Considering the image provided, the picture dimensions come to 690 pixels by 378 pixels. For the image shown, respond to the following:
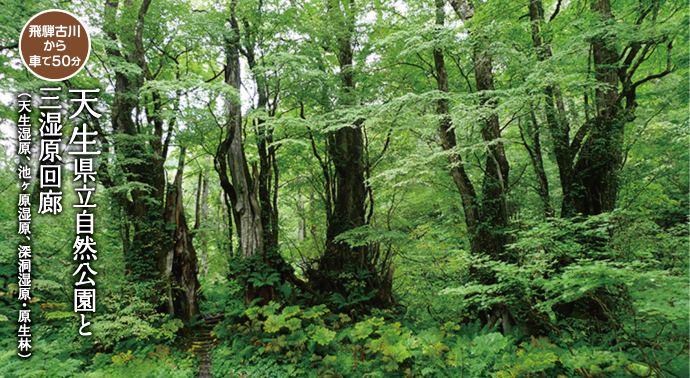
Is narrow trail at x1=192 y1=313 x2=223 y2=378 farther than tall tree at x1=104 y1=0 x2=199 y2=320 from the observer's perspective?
No

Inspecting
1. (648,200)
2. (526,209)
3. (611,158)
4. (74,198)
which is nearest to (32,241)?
(74,198)

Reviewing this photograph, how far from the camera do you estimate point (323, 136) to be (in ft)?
26.2

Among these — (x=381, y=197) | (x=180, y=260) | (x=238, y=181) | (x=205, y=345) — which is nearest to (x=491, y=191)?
(x=381, y=197)

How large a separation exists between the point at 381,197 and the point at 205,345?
5.34m

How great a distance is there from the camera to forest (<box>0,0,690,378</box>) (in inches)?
158

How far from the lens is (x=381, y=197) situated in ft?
28.3

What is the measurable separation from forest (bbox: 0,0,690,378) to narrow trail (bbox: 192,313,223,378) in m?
0.08

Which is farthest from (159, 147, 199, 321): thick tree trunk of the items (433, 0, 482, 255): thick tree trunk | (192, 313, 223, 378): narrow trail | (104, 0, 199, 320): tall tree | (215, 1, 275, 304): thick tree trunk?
(433, 0, 482, 255): thick tree trunk

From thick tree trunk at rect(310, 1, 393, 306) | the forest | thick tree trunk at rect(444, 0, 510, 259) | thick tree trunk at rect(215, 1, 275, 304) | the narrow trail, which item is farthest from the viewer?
thick tree trunk at rect(310, 1, 393, 306)

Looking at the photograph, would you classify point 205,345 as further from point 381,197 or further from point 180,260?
point 381,197

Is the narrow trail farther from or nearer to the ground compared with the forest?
nearer to the ground

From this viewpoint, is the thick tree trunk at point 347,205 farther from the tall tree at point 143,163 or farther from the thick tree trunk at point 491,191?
the tall tree at point 143,163

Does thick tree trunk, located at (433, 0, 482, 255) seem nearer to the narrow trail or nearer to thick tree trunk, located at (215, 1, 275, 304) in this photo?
thick tree trunk, located at (215, 1, 275, 304)

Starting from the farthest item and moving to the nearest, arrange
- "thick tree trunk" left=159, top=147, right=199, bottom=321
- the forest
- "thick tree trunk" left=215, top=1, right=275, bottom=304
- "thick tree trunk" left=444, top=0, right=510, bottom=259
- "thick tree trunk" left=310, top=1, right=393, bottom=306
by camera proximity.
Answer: "thick tree trunk" left=310, top=1, right=393, bottom=306
"thick tree trunk" left=159, top=147, right=199, bottom=321
"thick tree trunk" left=215, top=1, right=275, bottom=304
"thick tree trunk" left=444, top=0, right=510, bottom=259
the forest
